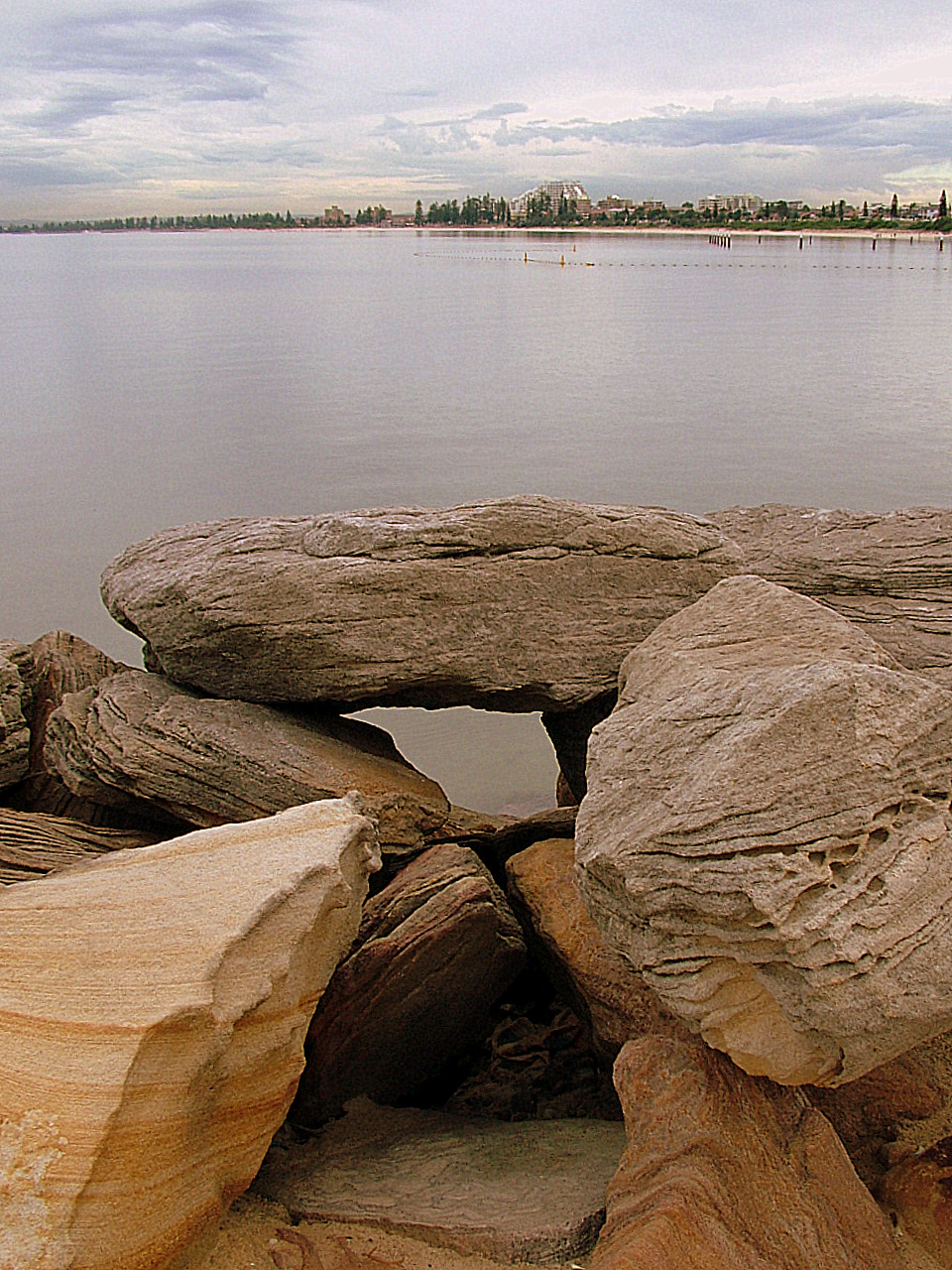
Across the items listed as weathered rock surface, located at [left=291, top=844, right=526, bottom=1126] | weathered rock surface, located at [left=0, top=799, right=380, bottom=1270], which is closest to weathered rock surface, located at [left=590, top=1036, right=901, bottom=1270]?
weathered rock surface, located at [left=291, top=844, right=526, bottom=1126]

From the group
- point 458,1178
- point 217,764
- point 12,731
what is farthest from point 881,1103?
point 12,731

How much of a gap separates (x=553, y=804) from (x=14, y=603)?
726 cm

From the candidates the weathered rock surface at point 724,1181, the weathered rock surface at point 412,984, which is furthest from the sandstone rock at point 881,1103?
the weathered rock surface at point 412,984

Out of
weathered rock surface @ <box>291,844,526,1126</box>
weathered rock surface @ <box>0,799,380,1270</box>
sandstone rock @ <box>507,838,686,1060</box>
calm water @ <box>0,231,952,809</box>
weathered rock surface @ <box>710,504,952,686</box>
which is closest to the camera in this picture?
weathered rock surface @ <box>0,799,380,1270</box>

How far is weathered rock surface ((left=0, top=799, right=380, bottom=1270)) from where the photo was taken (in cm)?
315

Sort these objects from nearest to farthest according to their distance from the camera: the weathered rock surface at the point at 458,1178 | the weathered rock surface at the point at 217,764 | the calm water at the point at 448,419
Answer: the weathered rock surface at the point at 458,1178
the weathered rock surface at the point at 217,764
the calm water at the point at 448,419

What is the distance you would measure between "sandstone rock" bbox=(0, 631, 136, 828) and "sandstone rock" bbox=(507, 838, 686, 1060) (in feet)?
7.54

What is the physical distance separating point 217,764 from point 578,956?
2069mm

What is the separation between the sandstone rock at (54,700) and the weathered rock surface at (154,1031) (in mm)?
1828

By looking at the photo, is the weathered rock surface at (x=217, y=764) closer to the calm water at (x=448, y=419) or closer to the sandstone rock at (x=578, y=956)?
the sandstone rock at (x=578, y=956)

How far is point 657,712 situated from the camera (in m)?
4.28

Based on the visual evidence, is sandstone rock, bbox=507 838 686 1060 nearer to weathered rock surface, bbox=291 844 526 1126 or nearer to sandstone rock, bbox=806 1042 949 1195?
weathered rock surface, bbox=291 844 526 1126

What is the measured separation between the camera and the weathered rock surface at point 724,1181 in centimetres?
329

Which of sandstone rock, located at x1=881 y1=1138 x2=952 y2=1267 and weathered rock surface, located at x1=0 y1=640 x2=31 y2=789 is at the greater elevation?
weathered rock surface, located at x1=0 y1=640 x2=31 y2=789
